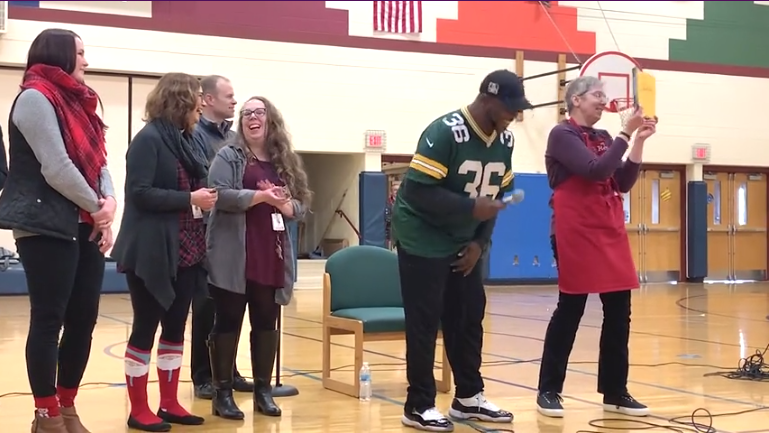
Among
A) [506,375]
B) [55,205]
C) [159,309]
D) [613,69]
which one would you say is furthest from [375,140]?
[55,205]

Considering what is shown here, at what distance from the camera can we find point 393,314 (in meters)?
4.14

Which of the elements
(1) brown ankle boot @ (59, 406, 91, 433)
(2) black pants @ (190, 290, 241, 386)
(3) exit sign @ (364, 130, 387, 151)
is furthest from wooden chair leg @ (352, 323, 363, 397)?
(3) exit sign @ (364, 130, 387, 151)

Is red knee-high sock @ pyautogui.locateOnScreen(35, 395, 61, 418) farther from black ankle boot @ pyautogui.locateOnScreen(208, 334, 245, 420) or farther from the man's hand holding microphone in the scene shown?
the man's hand holding microphone

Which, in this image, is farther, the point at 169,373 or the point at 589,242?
the point at 589,242

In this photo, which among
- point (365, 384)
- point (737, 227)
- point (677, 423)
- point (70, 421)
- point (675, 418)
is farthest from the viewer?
point (737, 227)

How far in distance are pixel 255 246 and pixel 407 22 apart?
31.9 ft

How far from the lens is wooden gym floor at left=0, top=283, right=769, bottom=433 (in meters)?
3.41

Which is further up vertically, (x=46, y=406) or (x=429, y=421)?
(x=46, y=406)

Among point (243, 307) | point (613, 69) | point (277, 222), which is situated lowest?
point (243, 307)

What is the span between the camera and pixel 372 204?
12562mm

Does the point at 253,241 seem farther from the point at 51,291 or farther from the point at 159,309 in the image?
the point at 51,291

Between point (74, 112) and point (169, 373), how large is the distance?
114 cm

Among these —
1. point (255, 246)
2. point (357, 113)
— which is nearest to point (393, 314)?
point (255, 246)

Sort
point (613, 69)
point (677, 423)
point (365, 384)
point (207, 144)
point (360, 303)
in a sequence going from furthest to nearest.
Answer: point (613, 69)
point (360, 303)
point (207, 144)
point (365, 384)
point (677, 423)
